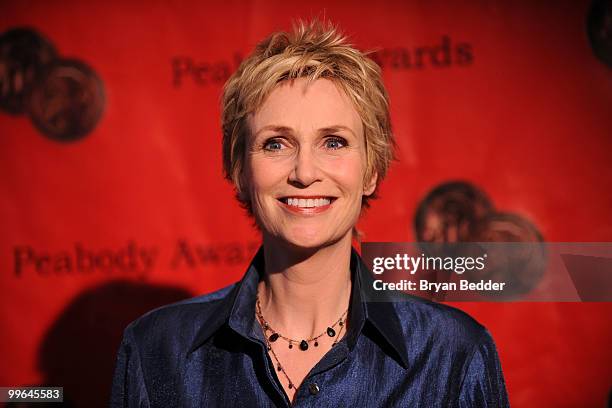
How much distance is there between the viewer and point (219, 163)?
1.86m

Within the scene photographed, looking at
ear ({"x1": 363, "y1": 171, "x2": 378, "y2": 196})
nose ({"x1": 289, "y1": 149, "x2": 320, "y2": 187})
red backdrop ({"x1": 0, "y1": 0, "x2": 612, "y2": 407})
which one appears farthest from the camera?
Result: red backdrop ({"x1": 0, "y1": 0, "x2": 612, "y2": 407})

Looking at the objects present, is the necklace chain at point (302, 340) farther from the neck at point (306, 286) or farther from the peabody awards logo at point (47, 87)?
the peabody awards logo at point (47, 87)

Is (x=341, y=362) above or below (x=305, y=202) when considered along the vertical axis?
below

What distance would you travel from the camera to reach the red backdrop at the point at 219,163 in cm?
176

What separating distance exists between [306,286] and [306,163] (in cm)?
23

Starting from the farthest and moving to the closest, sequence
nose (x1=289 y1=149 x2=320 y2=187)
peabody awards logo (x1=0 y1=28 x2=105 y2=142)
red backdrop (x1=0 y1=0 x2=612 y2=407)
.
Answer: peabody awards logo (x1=0 y1=28 x2=105 y2=142) → red backdrop (x1=0 y1=0 x2=612 y2=407) → nose (x1=289 y1=149 x2=320 y2=187)

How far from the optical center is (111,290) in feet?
6.19

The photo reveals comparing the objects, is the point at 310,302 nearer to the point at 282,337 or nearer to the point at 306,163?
the point at 282,337

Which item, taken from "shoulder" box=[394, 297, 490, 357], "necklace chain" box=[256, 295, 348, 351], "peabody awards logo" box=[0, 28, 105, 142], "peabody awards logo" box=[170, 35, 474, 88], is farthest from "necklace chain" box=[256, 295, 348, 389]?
"peabody awards logo" box=[0, 28, 105, 142]

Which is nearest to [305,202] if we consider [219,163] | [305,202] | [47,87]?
[305,202]

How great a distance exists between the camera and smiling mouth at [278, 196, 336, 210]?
3.67ft

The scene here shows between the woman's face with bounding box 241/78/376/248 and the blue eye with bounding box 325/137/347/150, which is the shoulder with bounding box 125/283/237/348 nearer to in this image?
the woman's face with bounding box 241/78/376/248

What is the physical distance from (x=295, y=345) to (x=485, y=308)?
2.54ft

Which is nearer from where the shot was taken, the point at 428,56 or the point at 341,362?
the point at 341,362
